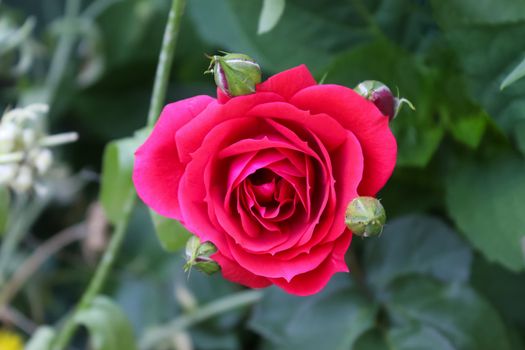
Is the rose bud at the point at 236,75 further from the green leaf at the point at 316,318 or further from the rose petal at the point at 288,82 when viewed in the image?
the green leaf at the point at 316,318

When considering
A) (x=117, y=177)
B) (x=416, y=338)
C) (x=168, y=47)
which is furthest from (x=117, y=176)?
(x=416, y=338)

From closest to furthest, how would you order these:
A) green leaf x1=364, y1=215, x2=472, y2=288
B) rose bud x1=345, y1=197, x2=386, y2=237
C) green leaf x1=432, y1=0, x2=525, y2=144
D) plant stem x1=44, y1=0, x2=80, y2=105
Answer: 1. rose bud x1=345, y1=197, x2=386, y2=237
2. green leaf x1=432, y1=0, x2=525, y2=144
3. green leaf x1=364, y1=215, x2=472, y2=288
4. plant stem x1=44, y1=0, x2=80, y2=105

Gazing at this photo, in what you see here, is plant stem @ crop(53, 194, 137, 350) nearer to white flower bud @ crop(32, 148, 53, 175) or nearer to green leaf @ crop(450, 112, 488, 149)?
white flower bud @ crop(32, 148, 53, 175)

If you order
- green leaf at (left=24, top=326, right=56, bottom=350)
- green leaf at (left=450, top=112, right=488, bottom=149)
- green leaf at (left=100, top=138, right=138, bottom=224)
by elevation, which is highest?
green leaf at (left=100, top=138, right=138, bottom=224)

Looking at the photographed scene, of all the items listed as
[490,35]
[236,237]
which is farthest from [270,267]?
[490,35]

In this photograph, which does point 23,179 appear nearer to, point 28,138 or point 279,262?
point 28,138

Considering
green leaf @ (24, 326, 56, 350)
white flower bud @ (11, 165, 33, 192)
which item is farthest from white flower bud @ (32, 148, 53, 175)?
green leaf @ (24, 326, 56, 350)

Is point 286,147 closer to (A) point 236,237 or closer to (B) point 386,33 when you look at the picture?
(A) point 236,237
